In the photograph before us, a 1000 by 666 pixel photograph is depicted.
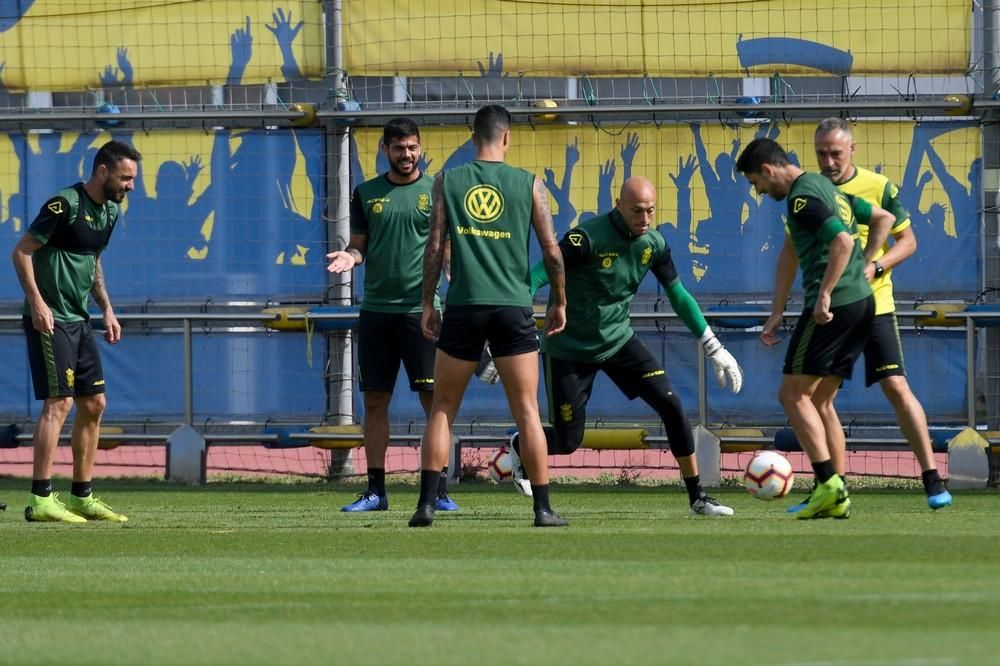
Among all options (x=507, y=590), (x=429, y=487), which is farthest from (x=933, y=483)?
(x=507, y=590)

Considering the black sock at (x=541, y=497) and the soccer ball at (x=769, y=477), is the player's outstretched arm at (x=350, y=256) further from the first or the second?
the soccer ball at (x=769, y=477)

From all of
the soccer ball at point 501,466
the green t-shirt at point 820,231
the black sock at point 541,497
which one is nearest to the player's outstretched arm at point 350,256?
the black sock at point 541,497

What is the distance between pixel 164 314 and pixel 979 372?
265 inches

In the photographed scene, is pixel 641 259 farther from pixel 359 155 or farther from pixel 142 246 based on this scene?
pixel 142 246

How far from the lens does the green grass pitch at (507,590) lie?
203 inches

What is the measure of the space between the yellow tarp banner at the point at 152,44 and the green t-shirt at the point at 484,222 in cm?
647

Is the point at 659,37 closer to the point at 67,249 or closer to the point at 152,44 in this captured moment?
the point at 152,44

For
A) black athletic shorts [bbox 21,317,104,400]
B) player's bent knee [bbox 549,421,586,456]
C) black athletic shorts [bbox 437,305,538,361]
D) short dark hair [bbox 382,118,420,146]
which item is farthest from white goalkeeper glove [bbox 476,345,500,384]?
black athletic shorts [bbox 21,317,104,400]

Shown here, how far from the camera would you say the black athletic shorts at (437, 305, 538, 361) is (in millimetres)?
9188

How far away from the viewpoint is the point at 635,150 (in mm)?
14891

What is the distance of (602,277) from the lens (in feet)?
34.5

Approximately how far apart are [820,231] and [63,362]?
4520 mm

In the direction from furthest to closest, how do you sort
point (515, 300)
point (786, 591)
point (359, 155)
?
point (359, 155), point (515, 300), point (786, 591)

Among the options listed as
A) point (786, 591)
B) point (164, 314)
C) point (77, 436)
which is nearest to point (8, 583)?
point (786, 591)
